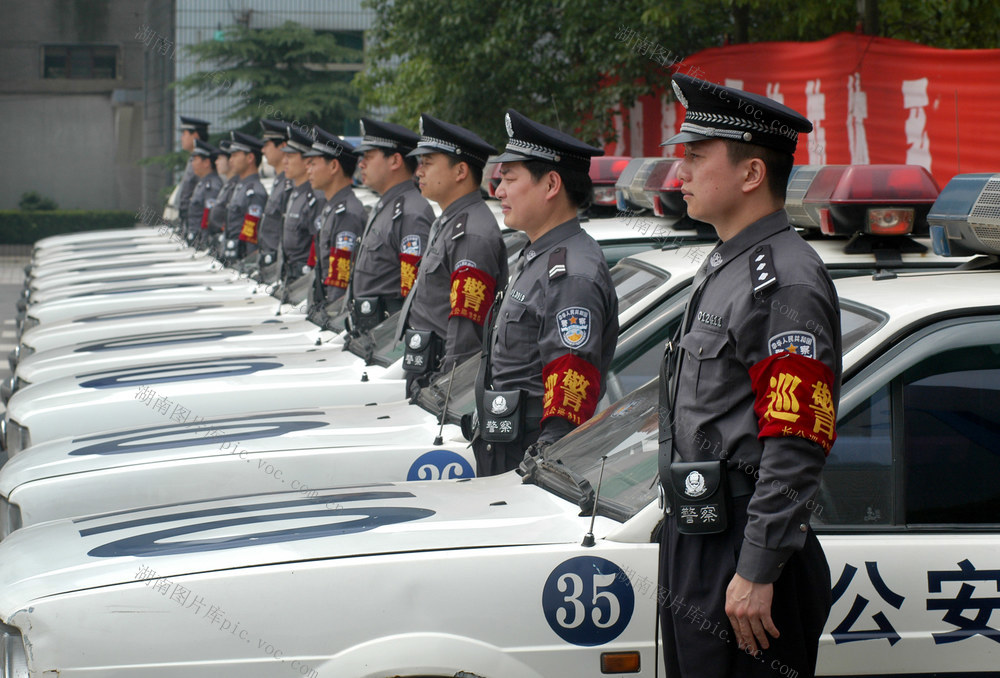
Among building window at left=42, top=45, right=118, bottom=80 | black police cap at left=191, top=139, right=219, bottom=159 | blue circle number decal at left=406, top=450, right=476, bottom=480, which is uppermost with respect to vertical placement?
building window at left=42, top=45, right=118, bottom=80

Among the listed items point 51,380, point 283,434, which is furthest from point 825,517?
point 51,380

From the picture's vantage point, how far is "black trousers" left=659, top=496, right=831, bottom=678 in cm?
A: 239

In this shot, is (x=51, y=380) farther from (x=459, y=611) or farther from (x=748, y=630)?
(x=748, y=630)

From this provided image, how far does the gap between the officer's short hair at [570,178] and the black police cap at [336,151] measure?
3703mm

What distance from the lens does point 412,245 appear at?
230 inches

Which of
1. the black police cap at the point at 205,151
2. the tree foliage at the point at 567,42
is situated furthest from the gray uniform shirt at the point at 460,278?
the black police cap at the point at 205,151

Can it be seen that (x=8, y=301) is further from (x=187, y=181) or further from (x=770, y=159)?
(x=770, y=159)

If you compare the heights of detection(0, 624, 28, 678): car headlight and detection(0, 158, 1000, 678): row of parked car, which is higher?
detection(0, 158, 1000, 678): row of parked car

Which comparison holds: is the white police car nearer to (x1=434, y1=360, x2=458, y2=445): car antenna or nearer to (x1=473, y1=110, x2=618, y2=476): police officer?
(x1=473, y1=110, x2=618, y2=476): police officer

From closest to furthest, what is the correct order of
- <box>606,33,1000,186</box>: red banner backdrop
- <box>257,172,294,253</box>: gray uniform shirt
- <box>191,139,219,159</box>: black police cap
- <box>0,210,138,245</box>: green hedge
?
<box>606,33,1000,186</box>: red banner backdrop → <box>257,172,294,253</box>: gray uniform shirt → <box>191,139,219,159</box>: black police cap → <box>0,210,138,245</box>: green hedge

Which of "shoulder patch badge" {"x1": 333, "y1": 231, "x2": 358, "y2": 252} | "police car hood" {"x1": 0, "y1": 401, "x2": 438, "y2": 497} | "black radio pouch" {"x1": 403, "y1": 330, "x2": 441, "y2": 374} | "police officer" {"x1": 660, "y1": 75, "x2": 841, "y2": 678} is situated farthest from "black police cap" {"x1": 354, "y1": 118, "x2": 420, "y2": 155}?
"police officer" {"x1": 660, "y1": 75, "x2": 841, "y2": 678}

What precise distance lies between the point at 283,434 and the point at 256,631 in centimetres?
166

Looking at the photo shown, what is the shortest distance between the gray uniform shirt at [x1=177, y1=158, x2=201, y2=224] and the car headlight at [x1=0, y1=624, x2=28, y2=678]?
1402cm

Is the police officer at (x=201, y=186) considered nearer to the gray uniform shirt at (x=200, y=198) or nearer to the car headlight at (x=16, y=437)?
the gray uniform shirt at (x=200, y=198)
